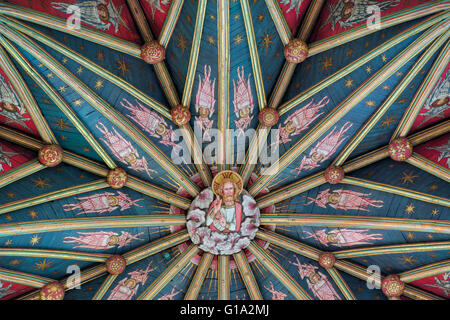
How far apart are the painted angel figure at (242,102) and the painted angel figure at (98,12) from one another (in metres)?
3.23


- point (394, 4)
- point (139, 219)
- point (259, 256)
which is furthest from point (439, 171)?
point (139, 219)

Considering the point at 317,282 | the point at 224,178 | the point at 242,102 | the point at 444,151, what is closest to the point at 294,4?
the point at 242,102

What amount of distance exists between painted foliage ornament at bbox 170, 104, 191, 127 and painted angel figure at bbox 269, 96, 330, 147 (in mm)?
2681

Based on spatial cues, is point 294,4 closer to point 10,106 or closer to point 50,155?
point 50,155

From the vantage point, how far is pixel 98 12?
13.9 meters

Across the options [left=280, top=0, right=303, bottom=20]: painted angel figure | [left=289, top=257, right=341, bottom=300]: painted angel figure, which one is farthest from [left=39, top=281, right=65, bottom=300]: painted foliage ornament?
[left=280, top=0, right=303, bottom=20]: painted angel figure

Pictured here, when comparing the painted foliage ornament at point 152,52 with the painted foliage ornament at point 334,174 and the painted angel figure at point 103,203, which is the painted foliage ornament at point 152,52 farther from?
the painted foliage ornament at point 334,174

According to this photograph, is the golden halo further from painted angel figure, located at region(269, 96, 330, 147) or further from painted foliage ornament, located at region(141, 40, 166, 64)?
painted foliage ornament, located at region(141, 40, 166, 64)

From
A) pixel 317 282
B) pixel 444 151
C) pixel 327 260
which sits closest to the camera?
pixel 444 151

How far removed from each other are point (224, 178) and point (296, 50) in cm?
423

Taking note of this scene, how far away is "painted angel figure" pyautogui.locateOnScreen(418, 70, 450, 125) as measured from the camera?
46.9 feet

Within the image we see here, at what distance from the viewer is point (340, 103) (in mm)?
15305

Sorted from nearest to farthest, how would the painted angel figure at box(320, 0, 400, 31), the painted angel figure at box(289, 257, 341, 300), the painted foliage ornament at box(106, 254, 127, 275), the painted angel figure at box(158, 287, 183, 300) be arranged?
the painted angel figure at box(320, 0, 400, 31) < the painted foliage ornament at box(106, 254, 127, 275) < the painted angel figure at box(289, 257, 341, 300) < the painted angel figure at box(158, 287, 183, 300)

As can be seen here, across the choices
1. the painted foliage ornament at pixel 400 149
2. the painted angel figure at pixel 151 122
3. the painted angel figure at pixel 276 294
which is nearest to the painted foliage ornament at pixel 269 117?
the painted angel figure at pixel 151 122
